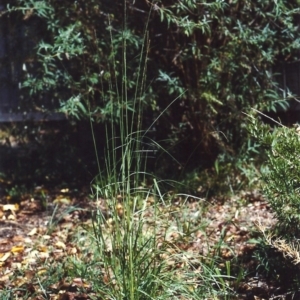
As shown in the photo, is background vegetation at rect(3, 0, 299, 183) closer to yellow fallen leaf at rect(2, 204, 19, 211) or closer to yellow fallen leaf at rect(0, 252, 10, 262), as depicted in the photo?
yellow fallen leaf at rect(2, 204, 19, 211)

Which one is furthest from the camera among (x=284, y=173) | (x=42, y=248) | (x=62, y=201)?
(x=62, y=201)

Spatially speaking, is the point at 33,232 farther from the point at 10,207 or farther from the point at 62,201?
the point at 62,201

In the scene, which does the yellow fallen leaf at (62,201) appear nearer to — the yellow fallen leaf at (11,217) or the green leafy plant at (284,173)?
the yellow fallen leaf at (11,217)

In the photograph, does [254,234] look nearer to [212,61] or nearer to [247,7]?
[212,61]

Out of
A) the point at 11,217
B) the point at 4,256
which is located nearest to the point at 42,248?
the point at 4,256

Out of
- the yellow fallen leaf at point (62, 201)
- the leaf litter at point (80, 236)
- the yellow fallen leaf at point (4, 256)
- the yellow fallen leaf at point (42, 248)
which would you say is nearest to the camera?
the leaf litter at point (80, 236)

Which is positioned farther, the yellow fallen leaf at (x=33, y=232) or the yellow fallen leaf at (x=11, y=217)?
the yellow fallen leaf at (x=11, y=217)

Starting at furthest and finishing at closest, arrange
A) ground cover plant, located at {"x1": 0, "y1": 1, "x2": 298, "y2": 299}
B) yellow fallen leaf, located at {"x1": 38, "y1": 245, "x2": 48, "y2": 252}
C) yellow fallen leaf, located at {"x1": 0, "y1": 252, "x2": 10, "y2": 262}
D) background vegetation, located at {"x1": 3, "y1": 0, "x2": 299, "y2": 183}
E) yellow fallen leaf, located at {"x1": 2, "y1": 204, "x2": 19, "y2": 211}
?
yellow fallen leaf, located at {"x1": 2, "y1": 204, "x2": 19, "y2": 211} < background vegetation, located at {"x1": 3, "y1": 0, "x2": 299, "y2": 183} < yellow fallen leaf, located at {"x1": 38, "y1": 245, "x2": 48, "y2": 252} < yellow fallen leaf, located at {"x1": 0, "y1": 252, "x2": 10, "y2": 262} < ground cover plant, located at {"x1": 0, "y1": 1, "x2": 298, "y2": 299}

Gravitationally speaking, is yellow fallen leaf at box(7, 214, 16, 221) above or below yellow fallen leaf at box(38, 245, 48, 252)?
below

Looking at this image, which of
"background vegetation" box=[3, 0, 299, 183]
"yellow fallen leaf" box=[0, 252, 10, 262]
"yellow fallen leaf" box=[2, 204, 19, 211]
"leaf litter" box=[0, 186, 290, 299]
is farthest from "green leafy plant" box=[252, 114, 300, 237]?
"yellow fallen leaf" box=[2, 204, 19, 211]

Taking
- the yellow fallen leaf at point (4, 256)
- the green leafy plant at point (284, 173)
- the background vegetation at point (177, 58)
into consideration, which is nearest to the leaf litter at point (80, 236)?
the yellow fallen leaf at point (4, 256)

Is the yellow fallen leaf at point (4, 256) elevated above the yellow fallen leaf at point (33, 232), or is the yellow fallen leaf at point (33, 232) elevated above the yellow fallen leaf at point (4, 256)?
the yellow fallen leaf at point (4, 256)

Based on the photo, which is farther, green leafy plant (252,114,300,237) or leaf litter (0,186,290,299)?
leaf litter (0,186,290,299)

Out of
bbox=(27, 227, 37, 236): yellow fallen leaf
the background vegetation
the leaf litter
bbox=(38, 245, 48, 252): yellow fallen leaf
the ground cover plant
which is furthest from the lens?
the background vegetation
